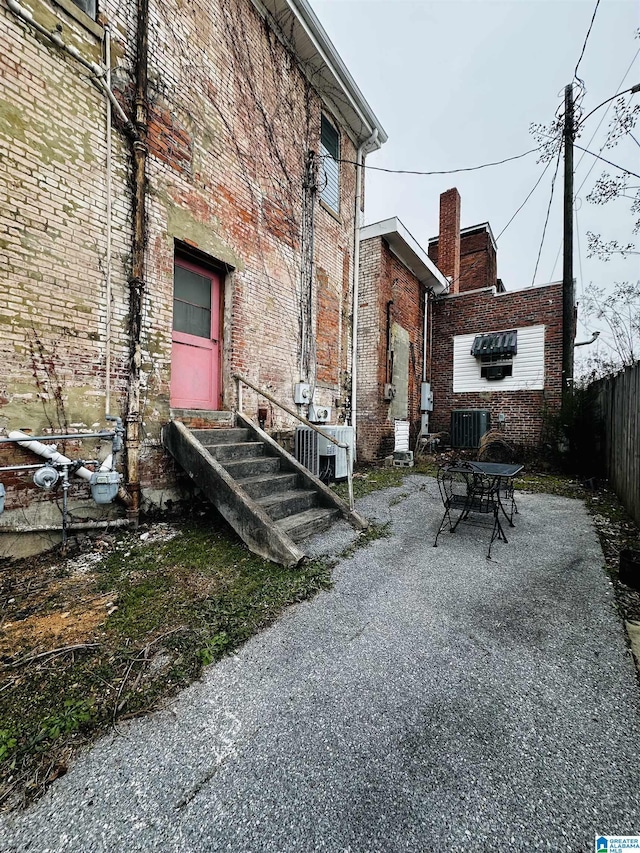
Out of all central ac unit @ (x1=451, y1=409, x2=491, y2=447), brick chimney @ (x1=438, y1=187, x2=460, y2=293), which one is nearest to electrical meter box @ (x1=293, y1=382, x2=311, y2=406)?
central ac unit @ (x1=451, y1=409, x2=491, y2=447)

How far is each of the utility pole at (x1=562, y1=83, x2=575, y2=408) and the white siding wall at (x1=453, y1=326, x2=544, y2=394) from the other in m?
0.62

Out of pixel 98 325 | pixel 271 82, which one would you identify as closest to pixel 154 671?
pixel 98 325

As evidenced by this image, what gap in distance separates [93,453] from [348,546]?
109 inches

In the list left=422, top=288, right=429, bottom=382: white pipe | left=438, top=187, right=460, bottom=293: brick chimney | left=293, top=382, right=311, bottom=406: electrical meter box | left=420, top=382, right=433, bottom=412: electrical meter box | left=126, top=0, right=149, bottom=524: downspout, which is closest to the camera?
left=126, top=0, right=149, bottom=524: downspout

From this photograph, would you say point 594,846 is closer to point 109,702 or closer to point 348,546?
point 109,702

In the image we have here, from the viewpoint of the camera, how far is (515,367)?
31.7ft

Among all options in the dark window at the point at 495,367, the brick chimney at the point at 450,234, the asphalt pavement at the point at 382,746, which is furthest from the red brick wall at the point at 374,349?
the asphalt pavement at the point at 382,746

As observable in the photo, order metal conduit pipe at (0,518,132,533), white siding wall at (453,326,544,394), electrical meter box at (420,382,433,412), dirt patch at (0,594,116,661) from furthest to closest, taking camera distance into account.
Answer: electrical meter box at (420,382,433,412), white siding wall at (453,326,544,394), metal conduit pipe at (0,518,132,533), dirt patch at (0,594,116,661)

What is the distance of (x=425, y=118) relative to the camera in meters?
10.0

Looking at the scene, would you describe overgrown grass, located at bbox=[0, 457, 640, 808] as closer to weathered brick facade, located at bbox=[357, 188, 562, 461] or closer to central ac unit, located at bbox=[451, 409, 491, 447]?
weathered brick facade, located at bbox=[357, 188, 562, 461]

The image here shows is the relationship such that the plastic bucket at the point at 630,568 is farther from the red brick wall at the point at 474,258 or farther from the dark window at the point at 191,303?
the red brick wall at the point at 474,258

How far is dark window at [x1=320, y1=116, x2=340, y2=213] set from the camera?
7.08 meters

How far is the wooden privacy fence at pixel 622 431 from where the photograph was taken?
4.63 meters

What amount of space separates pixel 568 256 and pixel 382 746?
419 inches
